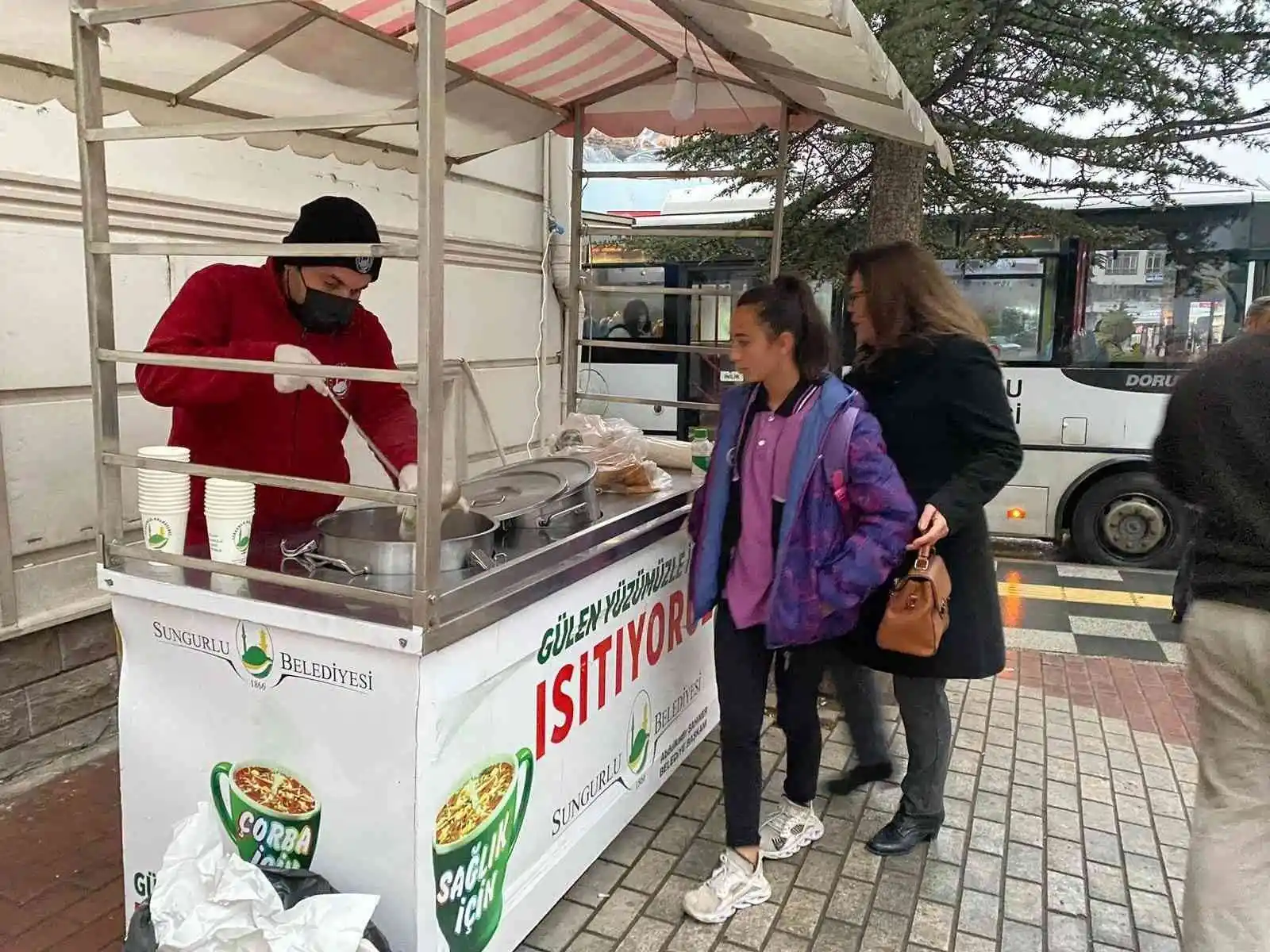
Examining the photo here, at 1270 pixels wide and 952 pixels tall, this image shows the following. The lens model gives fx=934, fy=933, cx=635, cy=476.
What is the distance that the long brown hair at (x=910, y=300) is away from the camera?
2.79m

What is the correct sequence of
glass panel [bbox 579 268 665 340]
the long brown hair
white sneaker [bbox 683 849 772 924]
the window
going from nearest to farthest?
white sneaker [bbox 683 849 772 924], the long brown hair, the window, glass panel [bbox 579 268 665 340]

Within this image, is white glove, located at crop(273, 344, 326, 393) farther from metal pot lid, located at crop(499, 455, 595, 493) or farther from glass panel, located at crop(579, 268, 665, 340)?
glass panel, located at crop(579, 268, 665, 340)

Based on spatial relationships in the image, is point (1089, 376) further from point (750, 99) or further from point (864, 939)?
point (864, 939)

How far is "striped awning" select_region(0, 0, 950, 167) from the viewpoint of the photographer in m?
2.46

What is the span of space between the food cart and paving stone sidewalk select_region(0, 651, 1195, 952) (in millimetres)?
232

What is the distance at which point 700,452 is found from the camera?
12.8 ft

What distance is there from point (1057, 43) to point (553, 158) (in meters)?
2.99

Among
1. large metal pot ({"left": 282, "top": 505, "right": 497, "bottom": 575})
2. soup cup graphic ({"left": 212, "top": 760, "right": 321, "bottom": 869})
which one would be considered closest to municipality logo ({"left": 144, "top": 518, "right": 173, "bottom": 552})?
large metal pot ({"left": 282, "top": 505, "right": 497, "bottom": 575})

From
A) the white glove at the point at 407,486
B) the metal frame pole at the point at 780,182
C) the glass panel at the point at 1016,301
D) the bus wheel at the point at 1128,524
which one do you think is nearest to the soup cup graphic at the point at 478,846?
the white glove at the point at 407,486

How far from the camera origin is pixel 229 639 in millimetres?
2053

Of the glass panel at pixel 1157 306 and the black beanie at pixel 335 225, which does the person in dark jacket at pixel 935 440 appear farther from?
the glass panel at pixel 1157 306

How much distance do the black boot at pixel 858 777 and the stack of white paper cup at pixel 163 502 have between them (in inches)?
95.7

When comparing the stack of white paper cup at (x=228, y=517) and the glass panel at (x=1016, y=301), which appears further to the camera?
the glass panel at (x=1016, y=301)

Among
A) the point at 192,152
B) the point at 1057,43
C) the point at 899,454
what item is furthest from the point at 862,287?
the point at 1057,43
